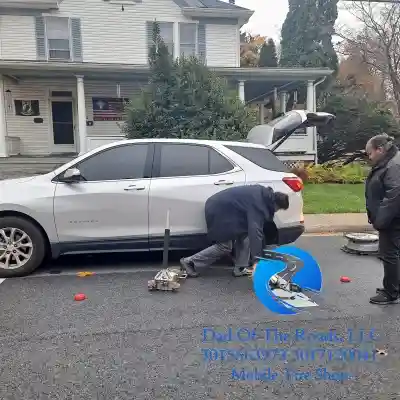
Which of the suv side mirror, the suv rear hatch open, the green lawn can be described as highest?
the suv rear hatch open

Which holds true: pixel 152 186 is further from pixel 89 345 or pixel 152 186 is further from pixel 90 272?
pixel 89 345

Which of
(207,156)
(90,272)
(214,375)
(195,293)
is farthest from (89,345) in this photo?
(207,156)

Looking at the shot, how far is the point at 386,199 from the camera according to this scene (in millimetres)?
3996

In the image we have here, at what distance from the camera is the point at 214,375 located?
2980mm

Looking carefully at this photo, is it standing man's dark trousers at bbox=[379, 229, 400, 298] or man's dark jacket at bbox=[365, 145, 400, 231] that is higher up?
man's dark jacket at bbox=[365, 145, 400, 231]

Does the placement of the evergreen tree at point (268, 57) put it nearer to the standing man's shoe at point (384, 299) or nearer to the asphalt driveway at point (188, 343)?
the asphalt driveway at point (188, 343)

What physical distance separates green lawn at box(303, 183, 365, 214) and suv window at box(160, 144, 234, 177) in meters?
4.70

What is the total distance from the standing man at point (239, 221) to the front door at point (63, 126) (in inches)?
573

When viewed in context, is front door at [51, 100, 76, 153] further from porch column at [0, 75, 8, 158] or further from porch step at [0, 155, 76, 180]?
porch step at [0, 155, 76, 180]

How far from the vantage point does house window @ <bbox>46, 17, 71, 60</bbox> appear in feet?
58.6

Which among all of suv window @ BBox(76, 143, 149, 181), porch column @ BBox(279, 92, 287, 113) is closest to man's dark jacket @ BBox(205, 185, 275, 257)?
suv window @ BBox(76, 143, 149, 181)

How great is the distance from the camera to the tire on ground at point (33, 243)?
17.1 ft

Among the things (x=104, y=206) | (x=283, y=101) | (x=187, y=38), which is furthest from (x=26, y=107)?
(x=104, y=206)

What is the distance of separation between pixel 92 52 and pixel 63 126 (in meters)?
3.37
